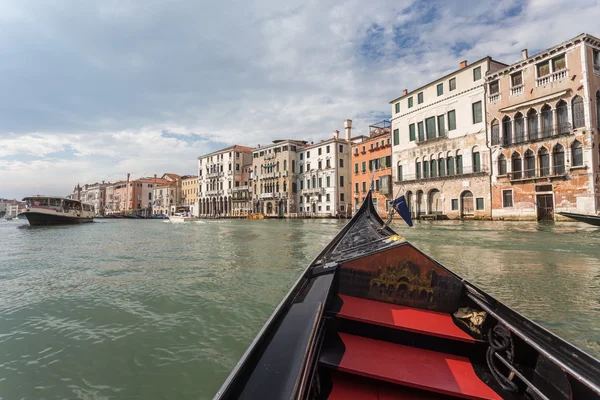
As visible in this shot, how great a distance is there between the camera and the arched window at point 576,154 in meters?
14.6

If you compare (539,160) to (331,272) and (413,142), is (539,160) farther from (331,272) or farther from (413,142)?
(331,272)

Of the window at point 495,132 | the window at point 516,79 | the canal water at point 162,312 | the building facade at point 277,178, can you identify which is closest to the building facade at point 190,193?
the building facade at point 277,178

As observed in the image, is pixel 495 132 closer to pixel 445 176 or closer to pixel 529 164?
pixel 529 164

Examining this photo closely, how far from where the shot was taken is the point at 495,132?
60.5ft

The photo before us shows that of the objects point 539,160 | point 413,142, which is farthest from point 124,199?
point 539,160

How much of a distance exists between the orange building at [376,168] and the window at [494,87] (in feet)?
29.3

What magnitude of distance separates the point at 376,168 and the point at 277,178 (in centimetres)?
1624

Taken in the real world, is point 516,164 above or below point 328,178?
below

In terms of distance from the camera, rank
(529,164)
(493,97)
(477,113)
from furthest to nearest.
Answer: (477,113)
(493,97)
(529,164)

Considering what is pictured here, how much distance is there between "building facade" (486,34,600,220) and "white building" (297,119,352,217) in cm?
1695

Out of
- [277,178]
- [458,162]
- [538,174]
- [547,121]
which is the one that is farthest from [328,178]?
[547,121]

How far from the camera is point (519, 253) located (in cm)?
726

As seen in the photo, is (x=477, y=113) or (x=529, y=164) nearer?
(x=529, y=164)

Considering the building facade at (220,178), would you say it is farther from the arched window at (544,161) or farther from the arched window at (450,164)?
the arched window at (544,161)
